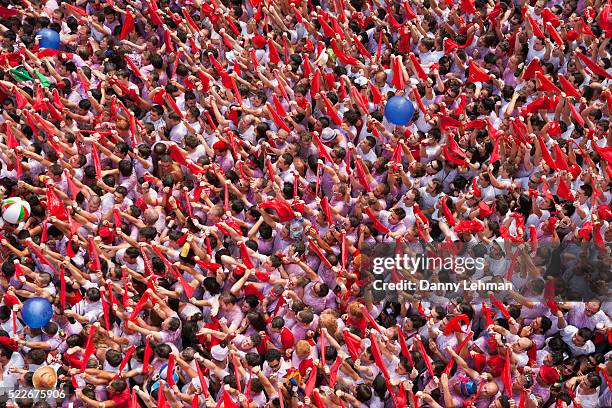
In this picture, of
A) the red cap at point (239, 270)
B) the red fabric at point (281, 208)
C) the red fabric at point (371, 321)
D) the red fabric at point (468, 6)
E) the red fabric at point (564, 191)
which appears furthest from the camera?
the red fabric at point (468, 6)

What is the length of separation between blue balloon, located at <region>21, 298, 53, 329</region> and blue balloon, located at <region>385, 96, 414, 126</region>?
381 cm

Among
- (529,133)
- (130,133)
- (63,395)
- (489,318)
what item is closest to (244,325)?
(63,395)

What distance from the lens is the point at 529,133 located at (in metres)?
8.65

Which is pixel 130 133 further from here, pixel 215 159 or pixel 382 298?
pixel 382 298

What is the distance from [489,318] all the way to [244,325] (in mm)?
2057

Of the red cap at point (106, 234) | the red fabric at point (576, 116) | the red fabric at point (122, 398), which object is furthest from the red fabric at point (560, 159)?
the red fabric at point (122, 398)

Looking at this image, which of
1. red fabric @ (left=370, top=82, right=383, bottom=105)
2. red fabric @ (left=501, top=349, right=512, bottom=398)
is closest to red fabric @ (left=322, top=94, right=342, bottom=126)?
red fabric @ (left=370, top=82, right=383, bottom=105)

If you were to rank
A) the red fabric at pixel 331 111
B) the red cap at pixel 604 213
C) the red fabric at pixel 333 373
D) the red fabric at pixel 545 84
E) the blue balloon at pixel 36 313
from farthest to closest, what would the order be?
1. the red fabric at pixel 331 111
2. the red fabric at pixel 545 84
3. the red cap at pixel 604 213
4. the blue balloon at pixel 36 313
5. the red fabric at pixel 333 373

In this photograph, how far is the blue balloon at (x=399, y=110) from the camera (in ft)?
29.0

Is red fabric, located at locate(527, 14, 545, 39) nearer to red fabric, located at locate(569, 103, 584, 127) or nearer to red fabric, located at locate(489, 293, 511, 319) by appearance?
red fabric, located at locate(569, 103, 584, 127)

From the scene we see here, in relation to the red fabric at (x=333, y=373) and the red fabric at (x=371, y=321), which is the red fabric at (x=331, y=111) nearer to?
the red fabric at (x=371, y=321)

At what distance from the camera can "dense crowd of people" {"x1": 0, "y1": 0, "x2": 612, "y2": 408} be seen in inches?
282

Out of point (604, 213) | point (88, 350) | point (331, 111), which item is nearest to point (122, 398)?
point (88, 350)

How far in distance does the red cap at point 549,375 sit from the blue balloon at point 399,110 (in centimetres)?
307
